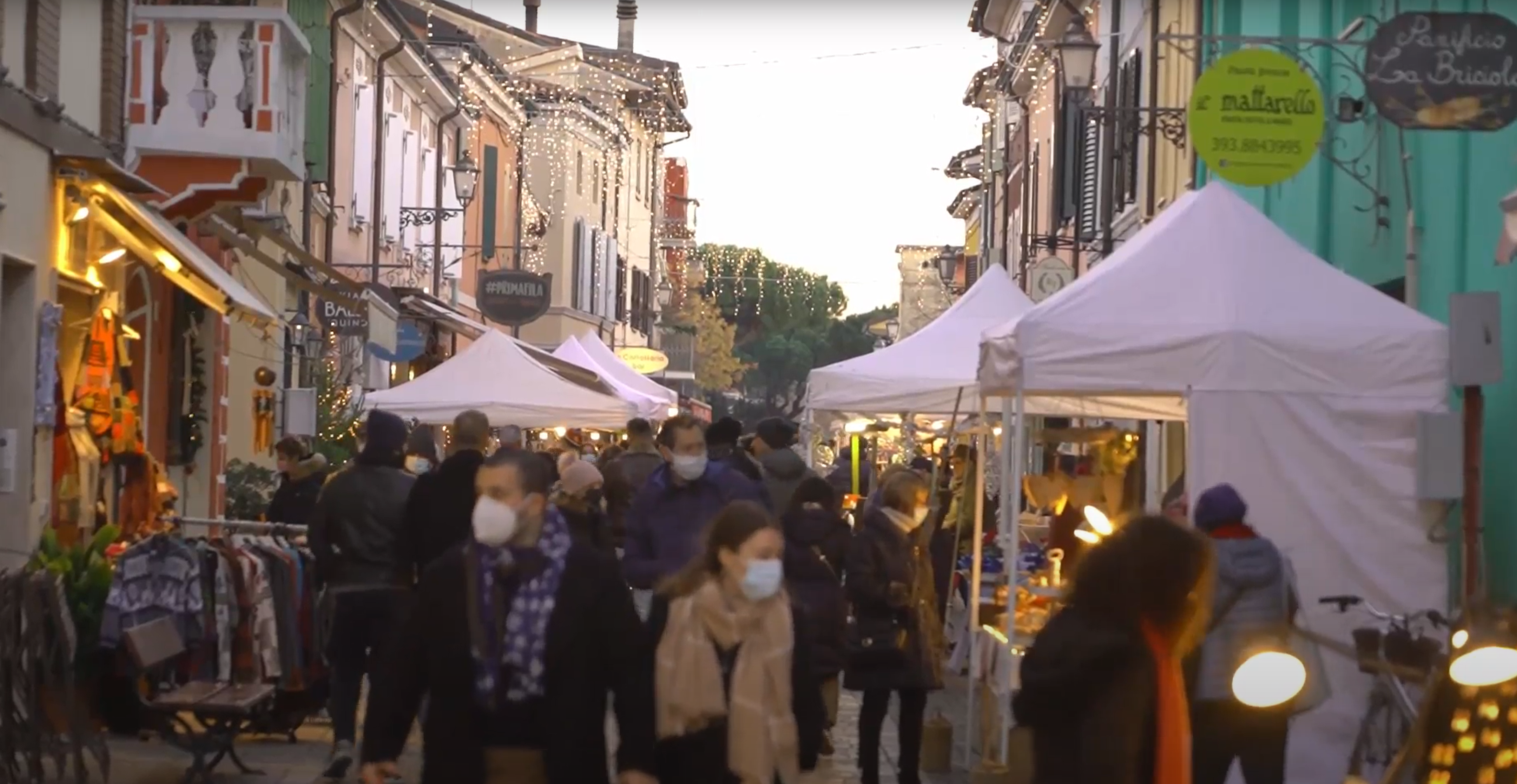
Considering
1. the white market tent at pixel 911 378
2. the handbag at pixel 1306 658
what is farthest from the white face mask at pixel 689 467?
the white market tent at pixel 911 378

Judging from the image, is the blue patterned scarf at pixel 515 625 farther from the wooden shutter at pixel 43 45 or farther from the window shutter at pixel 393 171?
the window shutter at pixel 393 171

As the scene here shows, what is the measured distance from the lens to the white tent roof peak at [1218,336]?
11.1 m

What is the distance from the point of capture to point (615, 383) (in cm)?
2759

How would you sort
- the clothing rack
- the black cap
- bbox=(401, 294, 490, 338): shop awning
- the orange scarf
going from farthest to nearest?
bbox=(401, 294, 490, 338): shop awning, the black cap, the clothing rack, the orange scarf

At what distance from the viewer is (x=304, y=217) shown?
27016 mm

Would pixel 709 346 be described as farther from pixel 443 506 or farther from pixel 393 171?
pixel 443 506

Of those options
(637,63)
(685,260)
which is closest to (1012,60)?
(637,63)

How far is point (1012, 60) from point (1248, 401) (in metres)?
28.7

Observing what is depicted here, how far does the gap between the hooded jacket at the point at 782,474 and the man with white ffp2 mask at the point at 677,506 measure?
3.48 m

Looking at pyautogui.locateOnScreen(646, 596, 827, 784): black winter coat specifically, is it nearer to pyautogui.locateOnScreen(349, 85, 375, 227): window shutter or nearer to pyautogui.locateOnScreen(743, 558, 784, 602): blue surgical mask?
pyautogui.locateOnScreen(743, 558, 784, 602): blue surgical mask

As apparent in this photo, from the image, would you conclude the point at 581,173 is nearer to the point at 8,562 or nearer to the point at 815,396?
the point at 815,396

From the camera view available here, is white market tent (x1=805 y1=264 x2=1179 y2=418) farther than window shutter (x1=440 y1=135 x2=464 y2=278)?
No

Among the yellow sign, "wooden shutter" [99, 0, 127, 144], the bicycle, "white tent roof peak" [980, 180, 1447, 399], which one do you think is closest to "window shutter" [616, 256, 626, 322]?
the yellow sign

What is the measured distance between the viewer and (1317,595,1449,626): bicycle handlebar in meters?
10.2
